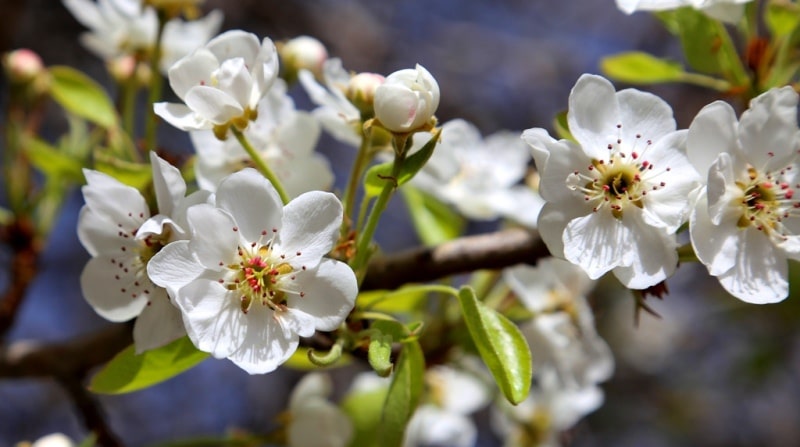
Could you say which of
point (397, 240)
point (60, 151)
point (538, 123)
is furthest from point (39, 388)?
point (60, 151)

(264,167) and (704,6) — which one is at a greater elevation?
(704,6)

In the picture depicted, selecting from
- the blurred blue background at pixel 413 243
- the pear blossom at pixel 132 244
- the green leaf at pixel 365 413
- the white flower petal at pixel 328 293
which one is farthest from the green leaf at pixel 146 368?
the blurred blue background at pixel 413 243

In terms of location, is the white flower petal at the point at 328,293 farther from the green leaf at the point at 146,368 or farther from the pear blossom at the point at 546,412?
the pear blossom at the point at 546,412

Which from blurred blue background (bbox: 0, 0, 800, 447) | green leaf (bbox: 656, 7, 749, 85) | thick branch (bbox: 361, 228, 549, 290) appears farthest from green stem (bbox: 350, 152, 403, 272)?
blurred blue background (bbox: 0, 0, 800, 447)

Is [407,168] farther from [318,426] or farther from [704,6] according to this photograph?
[318,426]

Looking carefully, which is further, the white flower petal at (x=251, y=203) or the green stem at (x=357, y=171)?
the green stem at (x=357, y=171)

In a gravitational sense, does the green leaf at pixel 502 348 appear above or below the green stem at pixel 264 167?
below

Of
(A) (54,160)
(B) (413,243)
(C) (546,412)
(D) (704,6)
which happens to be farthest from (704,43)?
(B) (413,243)
